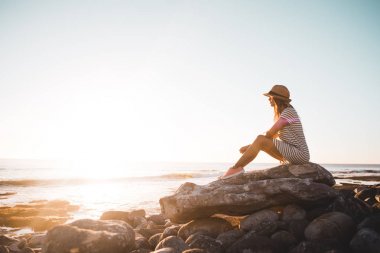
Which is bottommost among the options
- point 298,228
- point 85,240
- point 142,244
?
point 142,244

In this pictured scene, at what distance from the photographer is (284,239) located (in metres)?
5.47

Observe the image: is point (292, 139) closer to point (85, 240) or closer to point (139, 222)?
point (85, 240)

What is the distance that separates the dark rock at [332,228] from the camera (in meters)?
5.45

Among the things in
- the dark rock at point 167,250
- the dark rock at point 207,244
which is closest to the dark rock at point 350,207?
the dark rock at point 207,244

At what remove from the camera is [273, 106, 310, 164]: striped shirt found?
727 centimetres

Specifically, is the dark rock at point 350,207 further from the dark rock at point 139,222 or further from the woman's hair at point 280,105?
the dark rock at point 139,222

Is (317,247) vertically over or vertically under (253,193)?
under

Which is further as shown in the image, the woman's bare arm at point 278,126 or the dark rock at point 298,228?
the woman's bare arm at point 278,126

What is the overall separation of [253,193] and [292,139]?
173 cm

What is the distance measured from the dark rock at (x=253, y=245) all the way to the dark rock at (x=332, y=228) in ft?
3.02

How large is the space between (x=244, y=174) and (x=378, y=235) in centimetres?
371

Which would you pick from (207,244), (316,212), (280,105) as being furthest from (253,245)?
(280,105)

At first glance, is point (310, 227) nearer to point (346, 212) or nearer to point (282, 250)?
point (282, 250)

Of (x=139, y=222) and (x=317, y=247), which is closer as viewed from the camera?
(x=317, y=247)
